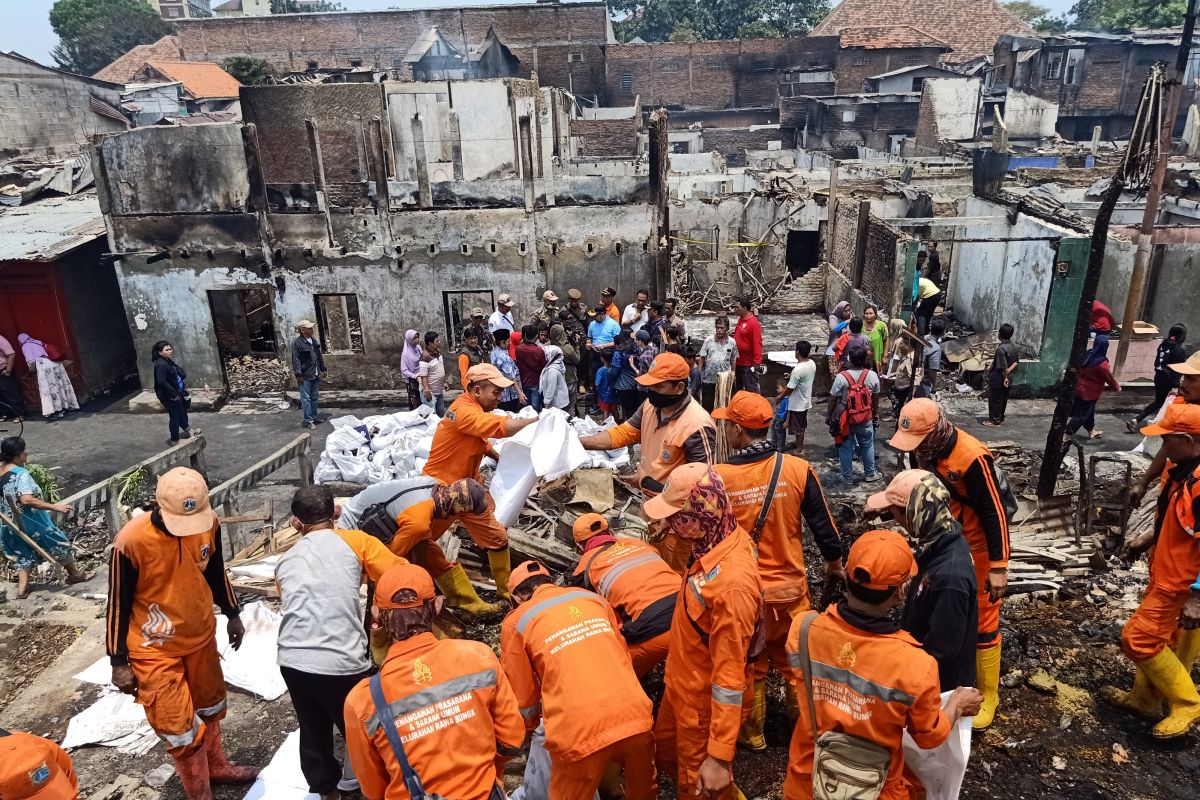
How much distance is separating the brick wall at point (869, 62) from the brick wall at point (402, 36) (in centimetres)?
1243

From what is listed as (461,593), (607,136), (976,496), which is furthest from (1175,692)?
(607,136)

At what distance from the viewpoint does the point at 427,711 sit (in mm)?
2998

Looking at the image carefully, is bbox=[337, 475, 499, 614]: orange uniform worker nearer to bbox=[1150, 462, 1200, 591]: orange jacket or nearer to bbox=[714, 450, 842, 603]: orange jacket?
bbox=[714, 450, 842, 603]: orange jacket

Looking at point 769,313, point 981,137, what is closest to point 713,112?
point 981,137

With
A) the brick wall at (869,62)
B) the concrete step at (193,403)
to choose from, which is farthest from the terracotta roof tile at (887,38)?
the concrete step at (193,403)

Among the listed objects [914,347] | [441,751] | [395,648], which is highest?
[395,648]

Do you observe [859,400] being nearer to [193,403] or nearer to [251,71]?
[193,403]

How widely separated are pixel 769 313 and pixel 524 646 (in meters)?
14.9

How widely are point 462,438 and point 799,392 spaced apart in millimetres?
4828

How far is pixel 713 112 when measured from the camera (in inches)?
1610

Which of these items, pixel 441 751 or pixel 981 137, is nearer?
pixel 441 751

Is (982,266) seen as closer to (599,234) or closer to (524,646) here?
(599,234)

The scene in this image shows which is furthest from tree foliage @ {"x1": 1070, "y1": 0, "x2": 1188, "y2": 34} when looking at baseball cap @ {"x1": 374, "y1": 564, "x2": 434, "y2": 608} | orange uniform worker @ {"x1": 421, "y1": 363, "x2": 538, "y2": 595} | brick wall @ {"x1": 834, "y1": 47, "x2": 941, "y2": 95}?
baseball cap @ {"x1": 374, "y1": 564, "x2": 434, "y2": 608}

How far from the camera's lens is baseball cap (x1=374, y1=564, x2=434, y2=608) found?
10.3 feet
